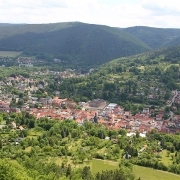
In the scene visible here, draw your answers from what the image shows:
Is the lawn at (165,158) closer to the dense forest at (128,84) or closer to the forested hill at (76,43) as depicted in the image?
the dense forest at (128,84)

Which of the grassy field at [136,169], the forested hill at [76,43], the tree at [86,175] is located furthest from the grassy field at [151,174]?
the forested hill at [76,43]

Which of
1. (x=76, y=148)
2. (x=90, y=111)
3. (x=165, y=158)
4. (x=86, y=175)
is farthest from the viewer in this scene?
(x=90, y=111)

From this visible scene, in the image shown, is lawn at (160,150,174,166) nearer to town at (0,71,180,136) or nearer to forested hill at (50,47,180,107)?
town at (0,71,180,136)

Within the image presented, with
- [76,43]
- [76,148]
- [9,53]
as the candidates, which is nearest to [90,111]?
[76,148]

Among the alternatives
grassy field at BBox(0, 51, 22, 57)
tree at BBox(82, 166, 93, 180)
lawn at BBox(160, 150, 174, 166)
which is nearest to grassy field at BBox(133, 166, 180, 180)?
lawn at BBox(160, 150, 174, 166)

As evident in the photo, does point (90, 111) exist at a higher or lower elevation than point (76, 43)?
lower

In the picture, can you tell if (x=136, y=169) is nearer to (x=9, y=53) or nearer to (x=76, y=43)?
(x=9, y=53)

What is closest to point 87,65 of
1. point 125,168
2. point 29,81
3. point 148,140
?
point 29,81

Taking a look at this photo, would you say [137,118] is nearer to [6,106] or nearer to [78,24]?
[6,106]
